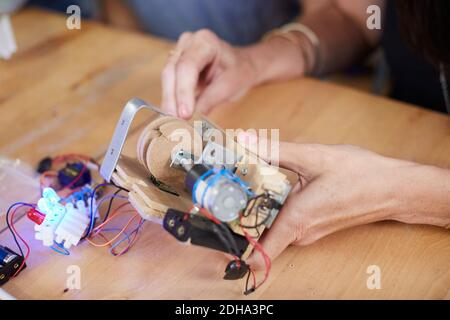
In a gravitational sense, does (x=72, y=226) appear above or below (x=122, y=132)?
below

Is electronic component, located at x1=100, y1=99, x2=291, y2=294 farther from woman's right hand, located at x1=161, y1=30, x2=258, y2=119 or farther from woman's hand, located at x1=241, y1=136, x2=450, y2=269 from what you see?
woman's right hand, located at x1=161, y1=30, x2=258, y2=119

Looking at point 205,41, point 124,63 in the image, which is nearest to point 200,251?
point 205,41

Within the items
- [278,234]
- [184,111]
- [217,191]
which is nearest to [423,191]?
[278,234]

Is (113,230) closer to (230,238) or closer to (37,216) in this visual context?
(37,216)

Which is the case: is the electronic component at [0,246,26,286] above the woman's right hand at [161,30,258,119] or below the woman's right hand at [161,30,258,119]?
below

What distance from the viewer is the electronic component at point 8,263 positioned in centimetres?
75

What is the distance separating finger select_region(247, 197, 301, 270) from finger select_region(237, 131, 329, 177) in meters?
0.06

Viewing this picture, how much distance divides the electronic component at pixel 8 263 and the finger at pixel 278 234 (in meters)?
0.36

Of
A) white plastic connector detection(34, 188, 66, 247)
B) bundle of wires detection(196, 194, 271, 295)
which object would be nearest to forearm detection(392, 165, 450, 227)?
bundle of wires detection(196, 194, 271, 295)

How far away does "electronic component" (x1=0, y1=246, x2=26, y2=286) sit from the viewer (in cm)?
75

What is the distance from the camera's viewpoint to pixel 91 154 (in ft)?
3.36

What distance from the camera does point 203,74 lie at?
1124 mm

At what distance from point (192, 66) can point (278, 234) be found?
426 millimetres
